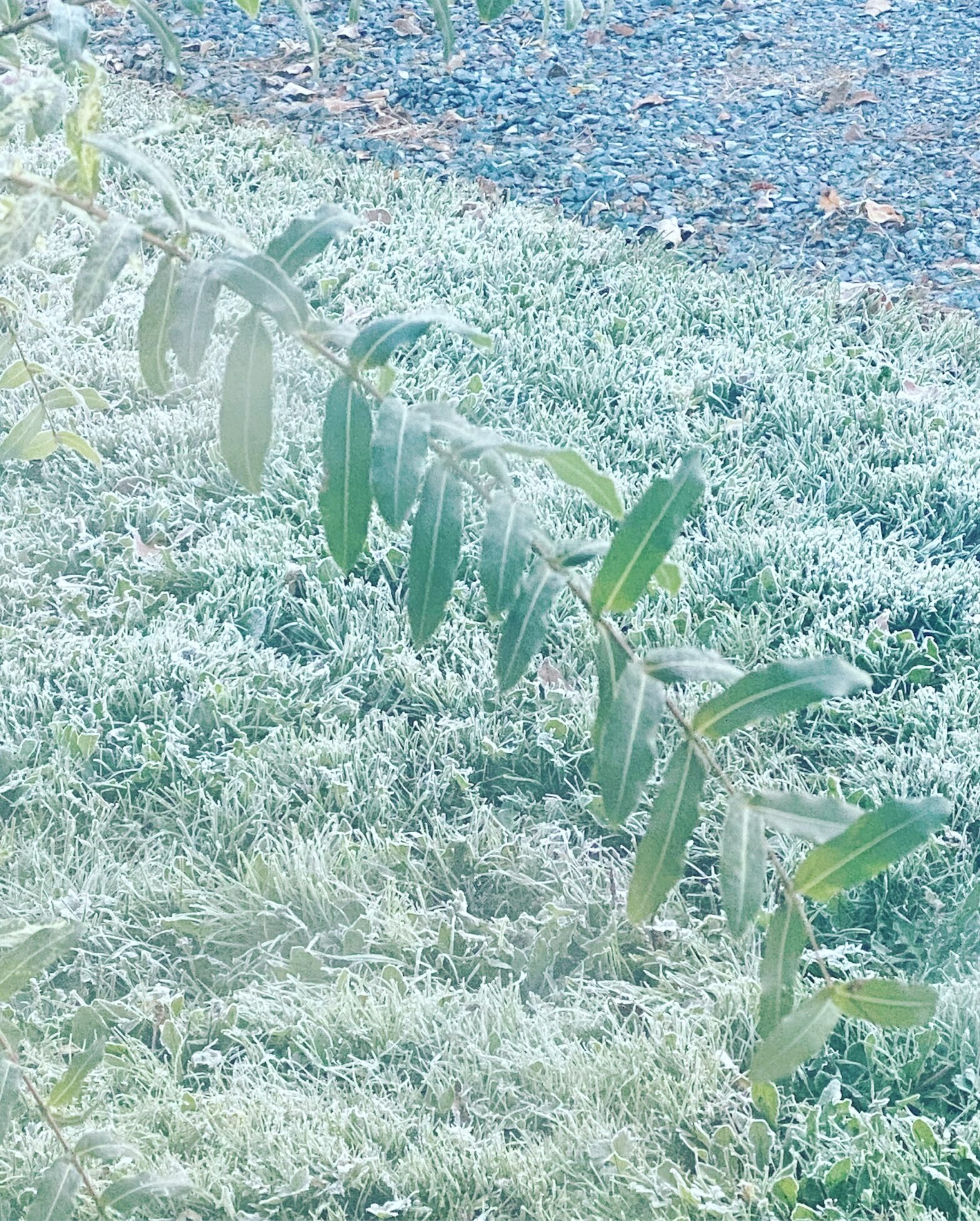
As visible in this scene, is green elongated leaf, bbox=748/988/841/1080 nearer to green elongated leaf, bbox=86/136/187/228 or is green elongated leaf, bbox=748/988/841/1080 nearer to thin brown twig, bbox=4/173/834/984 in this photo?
thin brown twig, bbox=4/173/834/984

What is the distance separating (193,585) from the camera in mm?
2881

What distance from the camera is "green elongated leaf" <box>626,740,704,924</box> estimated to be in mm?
835

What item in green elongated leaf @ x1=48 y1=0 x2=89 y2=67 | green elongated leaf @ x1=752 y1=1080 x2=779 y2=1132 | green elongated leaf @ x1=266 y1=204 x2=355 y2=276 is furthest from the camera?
green elongated leaf @ x1=752 y1=1080 x2=779 y2=1132

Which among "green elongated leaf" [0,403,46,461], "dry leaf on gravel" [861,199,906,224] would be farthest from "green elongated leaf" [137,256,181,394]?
"dry leaf on gravel" [861,199,906,224]

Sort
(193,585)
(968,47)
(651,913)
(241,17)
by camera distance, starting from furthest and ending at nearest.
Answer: (241,17) → (968,47) → (193,585) → (651,913)

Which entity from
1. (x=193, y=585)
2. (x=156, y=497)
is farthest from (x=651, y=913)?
(x=156, y=497)

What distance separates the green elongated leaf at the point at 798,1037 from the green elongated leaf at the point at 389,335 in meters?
0.49

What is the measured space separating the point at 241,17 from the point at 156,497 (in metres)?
3.71

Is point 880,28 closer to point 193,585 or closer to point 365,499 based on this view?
point 193,585

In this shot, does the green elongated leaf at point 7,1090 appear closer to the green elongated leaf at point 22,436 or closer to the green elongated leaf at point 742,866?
the green elongated leaf at point 742,866

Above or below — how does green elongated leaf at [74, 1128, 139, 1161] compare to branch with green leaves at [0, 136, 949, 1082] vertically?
below

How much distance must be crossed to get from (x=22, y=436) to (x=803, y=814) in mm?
1117

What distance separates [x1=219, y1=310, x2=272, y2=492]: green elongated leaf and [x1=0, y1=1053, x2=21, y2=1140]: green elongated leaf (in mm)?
559

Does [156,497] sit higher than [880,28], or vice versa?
[880,28]
